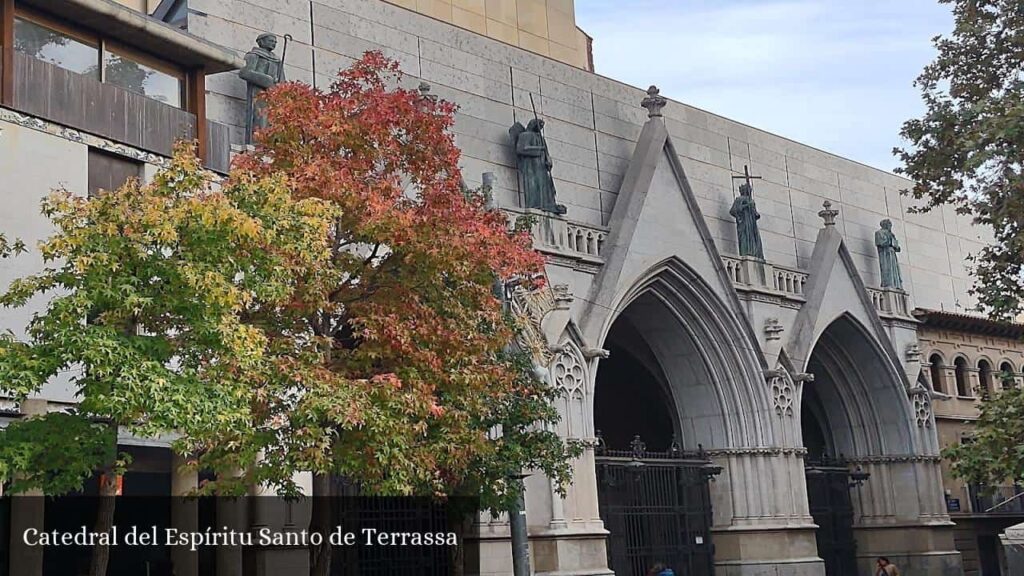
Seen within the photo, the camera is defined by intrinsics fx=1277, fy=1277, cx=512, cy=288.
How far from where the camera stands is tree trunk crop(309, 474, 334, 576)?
53.3 ft

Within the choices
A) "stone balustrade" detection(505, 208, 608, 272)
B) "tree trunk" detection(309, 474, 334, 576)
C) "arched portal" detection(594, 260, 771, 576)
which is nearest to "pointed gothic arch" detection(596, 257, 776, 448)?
"arched portal" detection(594, 260, 771, 576)

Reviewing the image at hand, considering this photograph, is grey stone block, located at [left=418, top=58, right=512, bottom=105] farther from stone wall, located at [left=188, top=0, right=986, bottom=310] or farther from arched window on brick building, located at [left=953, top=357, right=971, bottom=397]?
arched window on brick building, located at [left=953, top=357, right=971, bottom=397]

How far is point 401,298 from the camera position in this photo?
1634 cm

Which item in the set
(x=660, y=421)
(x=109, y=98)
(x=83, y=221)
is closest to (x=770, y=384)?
(x=660, y=421)

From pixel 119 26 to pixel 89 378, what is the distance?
8231 millimetres

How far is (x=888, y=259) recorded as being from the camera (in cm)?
3803

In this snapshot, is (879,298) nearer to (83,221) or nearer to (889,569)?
(889,569)

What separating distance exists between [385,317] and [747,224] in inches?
766

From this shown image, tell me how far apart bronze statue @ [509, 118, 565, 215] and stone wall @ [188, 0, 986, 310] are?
88 cm

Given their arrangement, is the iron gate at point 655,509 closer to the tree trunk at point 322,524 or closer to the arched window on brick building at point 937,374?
the tree trunk at point 322,524

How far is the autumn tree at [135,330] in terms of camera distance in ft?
43.2

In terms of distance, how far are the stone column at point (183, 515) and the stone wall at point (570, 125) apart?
314 inches

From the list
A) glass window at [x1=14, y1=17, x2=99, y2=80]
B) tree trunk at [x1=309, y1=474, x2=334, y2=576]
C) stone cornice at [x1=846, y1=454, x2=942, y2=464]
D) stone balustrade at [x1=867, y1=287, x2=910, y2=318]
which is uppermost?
glass window at [x1=14, y1=17, x2=99, y2=80]

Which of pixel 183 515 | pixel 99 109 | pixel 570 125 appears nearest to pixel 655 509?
pixel 570 125
